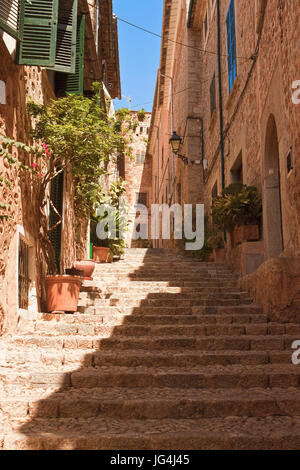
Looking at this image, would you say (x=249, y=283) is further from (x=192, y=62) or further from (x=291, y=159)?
(x=192, y=62)

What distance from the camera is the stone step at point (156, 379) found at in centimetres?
407

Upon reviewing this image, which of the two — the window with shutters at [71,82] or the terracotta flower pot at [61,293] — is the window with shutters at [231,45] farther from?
the terracotta flower pot at [61,293]

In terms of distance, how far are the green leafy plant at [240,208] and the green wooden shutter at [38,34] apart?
12.2ft

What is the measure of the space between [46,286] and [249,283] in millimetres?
2982

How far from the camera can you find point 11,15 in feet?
17.7

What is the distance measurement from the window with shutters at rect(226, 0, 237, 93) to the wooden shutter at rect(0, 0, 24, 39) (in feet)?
17.6

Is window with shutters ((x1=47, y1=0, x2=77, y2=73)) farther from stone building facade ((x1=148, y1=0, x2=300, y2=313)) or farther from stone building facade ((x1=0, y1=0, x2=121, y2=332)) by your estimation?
stone building facade ((x1=148, y1=0, x2=300, y2=313))

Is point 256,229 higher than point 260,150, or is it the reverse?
point 260,150

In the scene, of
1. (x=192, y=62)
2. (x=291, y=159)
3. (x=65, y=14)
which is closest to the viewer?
(x=291, y=159)

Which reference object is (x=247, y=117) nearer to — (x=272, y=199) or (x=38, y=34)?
(x=272, y=199)

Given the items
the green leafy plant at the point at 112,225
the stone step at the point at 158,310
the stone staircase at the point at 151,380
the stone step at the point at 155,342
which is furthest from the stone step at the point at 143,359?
the green leafy plant at the point at 112,225

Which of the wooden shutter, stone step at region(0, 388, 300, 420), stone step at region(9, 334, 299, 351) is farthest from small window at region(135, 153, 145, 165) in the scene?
stone step at region(0, 388, 300, 420)
